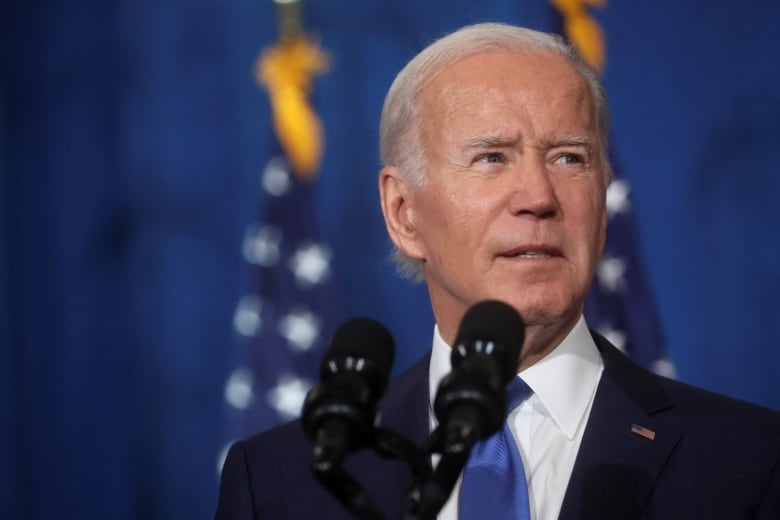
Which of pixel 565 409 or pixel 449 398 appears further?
pixel 565 409

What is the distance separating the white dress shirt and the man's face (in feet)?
0.21

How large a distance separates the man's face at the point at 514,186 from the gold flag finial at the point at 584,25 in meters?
1.75

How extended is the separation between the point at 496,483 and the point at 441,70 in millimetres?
752

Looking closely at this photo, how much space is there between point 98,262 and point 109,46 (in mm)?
762

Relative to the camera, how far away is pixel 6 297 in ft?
12.8

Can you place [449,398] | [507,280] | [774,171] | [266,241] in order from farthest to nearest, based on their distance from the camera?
1. [266,241]
2. [774,171]
3. [507,280]
4. [449,398]

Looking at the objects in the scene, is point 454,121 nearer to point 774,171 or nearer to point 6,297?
point 774,171

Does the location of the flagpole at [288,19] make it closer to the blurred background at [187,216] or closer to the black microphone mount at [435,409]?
the blurred background at [187,216]

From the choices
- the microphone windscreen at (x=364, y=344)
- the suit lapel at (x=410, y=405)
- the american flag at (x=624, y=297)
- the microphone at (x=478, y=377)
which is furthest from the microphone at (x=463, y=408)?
the american flag at (x=624, y=297)

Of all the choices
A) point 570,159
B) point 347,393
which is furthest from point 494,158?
point 347,393

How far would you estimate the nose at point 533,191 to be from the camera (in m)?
1.87

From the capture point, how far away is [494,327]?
131 cm

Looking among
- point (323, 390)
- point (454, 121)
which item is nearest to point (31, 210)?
point (454, 121)

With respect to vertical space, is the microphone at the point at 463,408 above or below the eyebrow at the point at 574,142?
below
